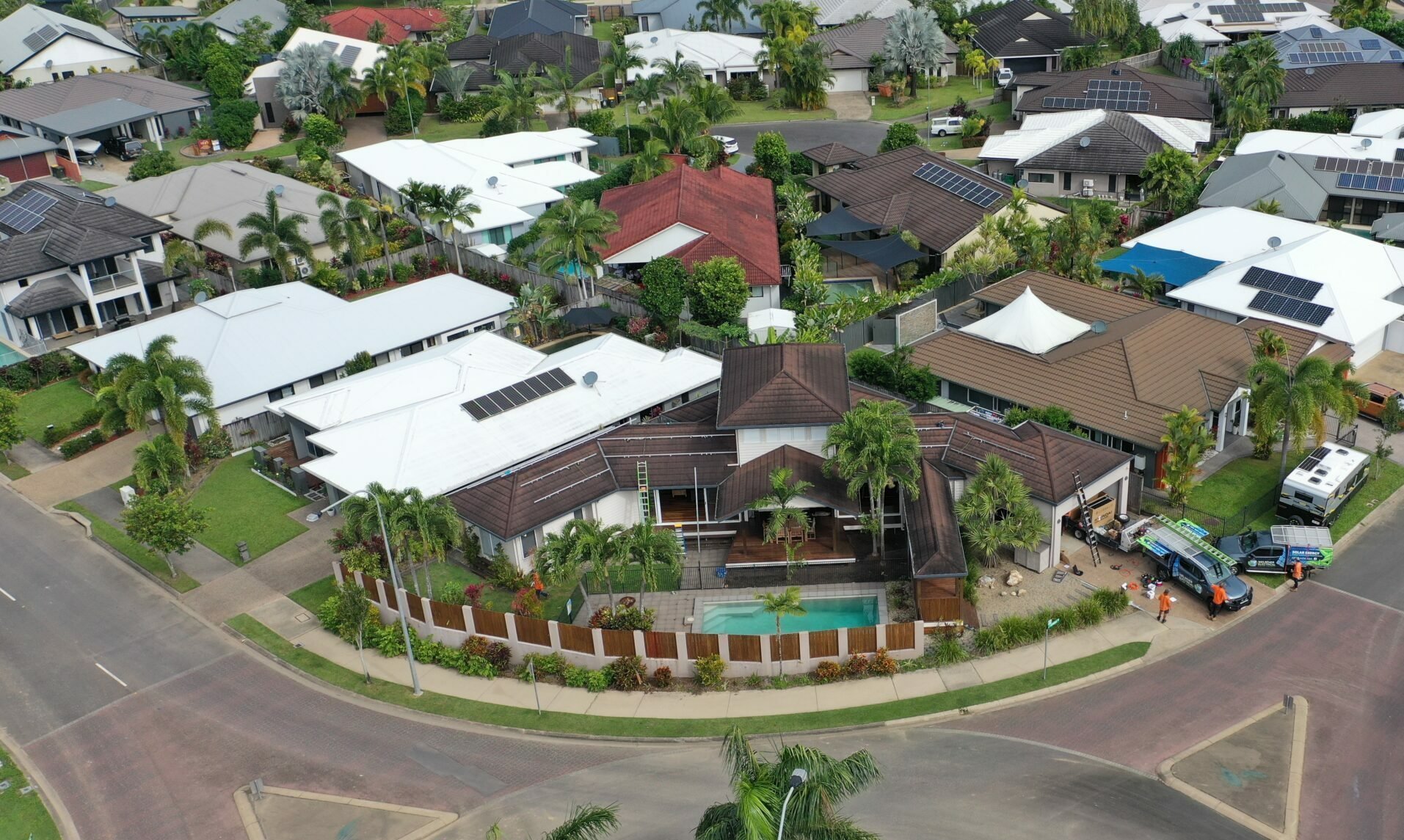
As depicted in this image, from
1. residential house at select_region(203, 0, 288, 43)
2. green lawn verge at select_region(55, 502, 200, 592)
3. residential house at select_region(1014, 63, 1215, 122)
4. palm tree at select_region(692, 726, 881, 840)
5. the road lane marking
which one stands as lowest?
the road lane marking

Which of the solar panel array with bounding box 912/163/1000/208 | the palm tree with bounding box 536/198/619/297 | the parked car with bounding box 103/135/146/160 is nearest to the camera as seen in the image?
the palm tree with bounding box 536/198/619/297

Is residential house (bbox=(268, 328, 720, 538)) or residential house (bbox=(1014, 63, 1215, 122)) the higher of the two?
residential house (bbox=(1014, 63, 1215, 122))

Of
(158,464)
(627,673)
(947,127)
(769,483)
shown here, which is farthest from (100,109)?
(627,673)

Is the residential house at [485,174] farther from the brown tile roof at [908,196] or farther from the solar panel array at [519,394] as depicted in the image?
the solar panel array at [519,394]

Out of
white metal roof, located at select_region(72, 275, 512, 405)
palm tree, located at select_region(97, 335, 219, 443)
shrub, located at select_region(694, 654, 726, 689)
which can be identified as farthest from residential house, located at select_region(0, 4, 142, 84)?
shrub, located at select_region(694, 654, 726, 689)

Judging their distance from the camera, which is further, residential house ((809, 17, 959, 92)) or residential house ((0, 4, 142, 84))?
residential house ((0, 4, 142, 84))

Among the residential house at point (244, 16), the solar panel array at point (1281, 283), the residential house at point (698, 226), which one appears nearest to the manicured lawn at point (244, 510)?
the residential house at point (698, 226)

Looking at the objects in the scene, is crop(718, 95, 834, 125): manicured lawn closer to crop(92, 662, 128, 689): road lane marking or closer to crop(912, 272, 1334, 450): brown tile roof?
crop(912, 272, 1334, 450): brown tile roof

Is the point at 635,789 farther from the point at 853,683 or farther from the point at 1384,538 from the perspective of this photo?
the point at 1384,538
